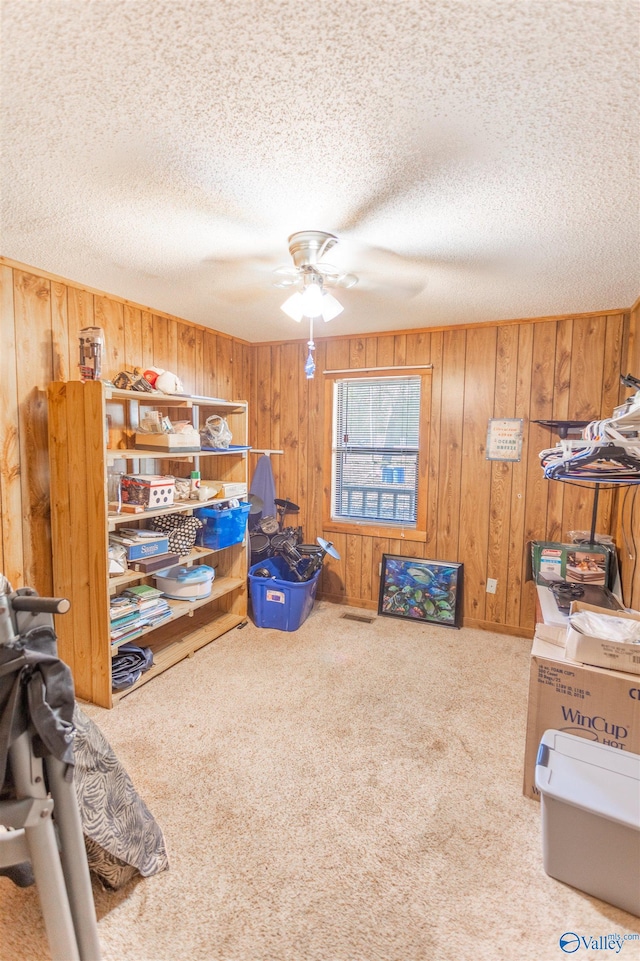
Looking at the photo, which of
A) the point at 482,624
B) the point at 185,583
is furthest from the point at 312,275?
the point at 482,624

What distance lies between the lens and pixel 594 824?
1.37m

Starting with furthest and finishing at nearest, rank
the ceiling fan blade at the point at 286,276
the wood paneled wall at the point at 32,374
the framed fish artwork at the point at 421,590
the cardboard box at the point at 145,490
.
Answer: the framed fish artwork at the point at 421,590 < the cardboard box at the point at 145,490 < the wood paneled wall at the point at 32,374 < the ceiling fan blade at the point at 286,276

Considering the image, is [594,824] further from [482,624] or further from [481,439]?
[481,439]

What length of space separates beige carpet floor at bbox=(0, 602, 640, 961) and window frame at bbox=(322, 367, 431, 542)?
1120mm

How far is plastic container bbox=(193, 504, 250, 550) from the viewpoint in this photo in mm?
3162

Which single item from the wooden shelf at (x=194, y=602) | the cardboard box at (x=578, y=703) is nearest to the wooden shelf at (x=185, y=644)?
the wooden shelf at (x=194, y=602)

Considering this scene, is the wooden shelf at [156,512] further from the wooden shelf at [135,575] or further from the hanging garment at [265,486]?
the hanging garment at [265,486]

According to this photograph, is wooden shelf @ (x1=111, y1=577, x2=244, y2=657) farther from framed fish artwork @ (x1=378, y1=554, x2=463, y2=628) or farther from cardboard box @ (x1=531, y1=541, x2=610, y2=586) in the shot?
cardboard box @ (x1=531, y1=541, x2=610, y2=586)

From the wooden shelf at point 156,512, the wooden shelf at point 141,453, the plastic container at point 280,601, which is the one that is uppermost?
the wooden shelf at point 141,453

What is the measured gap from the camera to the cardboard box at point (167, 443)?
267cm

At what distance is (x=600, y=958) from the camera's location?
125 cm

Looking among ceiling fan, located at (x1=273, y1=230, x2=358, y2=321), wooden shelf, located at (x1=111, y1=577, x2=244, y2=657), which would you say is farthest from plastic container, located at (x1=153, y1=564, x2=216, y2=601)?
ceiling fan, located at (x1=273, y1=230, x2=358, y2=321)

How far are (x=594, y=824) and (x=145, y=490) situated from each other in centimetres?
242

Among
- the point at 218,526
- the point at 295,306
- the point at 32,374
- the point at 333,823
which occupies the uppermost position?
the point at 295,306
